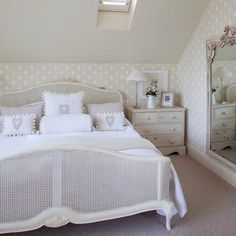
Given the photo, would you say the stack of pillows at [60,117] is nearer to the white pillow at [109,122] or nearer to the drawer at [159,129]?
the white pillow at [109,122]

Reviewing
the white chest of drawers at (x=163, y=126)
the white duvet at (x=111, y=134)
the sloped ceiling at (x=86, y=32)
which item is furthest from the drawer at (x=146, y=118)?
the sloped ceiling at (x=86, y=32)

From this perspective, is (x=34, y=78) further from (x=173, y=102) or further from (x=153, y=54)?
(x=173, y=102)

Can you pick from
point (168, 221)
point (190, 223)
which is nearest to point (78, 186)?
point (168, 221)

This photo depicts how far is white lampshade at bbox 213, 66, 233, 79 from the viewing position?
3244mm

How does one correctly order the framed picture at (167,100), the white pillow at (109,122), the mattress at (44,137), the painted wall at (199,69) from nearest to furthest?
the mattress at (44,137) → the painted wall at (199,69) → the white pillow at (109,122) → the framed picture at (167,100)

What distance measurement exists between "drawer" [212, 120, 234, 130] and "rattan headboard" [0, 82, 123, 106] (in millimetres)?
1585

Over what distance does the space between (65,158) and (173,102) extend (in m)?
2.79

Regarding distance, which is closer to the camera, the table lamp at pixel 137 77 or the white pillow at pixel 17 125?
the white pillow at pixel 17 125

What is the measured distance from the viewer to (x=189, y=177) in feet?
11.3

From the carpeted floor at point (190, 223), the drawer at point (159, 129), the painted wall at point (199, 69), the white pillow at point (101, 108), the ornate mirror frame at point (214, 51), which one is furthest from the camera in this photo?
the drawer at point (159, 129)

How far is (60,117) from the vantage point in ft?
11.1

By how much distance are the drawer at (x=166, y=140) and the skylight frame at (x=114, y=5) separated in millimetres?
1887

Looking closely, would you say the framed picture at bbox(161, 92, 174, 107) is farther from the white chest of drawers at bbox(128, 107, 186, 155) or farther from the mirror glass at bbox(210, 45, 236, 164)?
the mirror glass at bbox(210, 45, 236, 164)

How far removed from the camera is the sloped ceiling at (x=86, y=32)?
3363 millimetres
